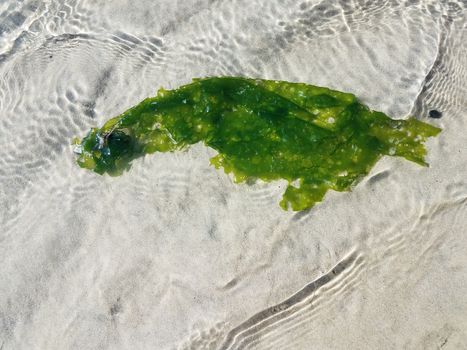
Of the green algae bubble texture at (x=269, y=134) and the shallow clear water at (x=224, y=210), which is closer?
the shallow clear water at (x=224, y=210)

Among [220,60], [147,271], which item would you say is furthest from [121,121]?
[147,271]

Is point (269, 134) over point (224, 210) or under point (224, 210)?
over

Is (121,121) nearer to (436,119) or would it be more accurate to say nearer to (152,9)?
(152,9)

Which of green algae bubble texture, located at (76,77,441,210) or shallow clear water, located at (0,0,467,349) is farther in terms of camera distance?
green algae bubble texture, located at (76,77,441,210)
